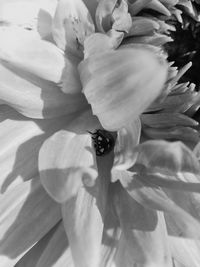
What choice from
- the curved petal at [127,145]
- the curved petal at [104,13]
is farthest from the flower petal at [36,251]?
the curved petal at [104,13]

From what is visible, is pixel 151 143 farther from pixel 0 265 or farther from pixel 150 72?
pixel 0 265

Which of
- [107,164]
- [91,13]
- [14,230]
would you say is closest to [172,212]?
[107,164]

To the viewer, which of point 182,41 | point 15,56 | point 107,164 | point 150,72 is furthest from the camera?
point 182,41

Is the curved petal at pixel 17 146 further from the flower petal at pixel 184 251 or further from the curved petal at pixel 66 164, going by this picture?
the flower petal at pixel 184 251

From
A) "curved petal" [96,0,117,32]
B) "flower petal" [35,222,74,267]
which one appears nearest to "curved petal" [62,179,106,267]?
"flower petal" [35,222,74,267]

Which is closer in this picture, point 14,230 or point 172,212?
point 172,212

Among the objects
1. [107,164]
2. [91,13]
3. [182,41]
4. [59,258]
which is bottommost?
[59,258]

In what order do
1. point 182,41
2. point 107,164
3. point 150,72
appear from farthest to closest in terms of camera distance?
1. point 182,41
2. point 107,164
3. point 150,72
